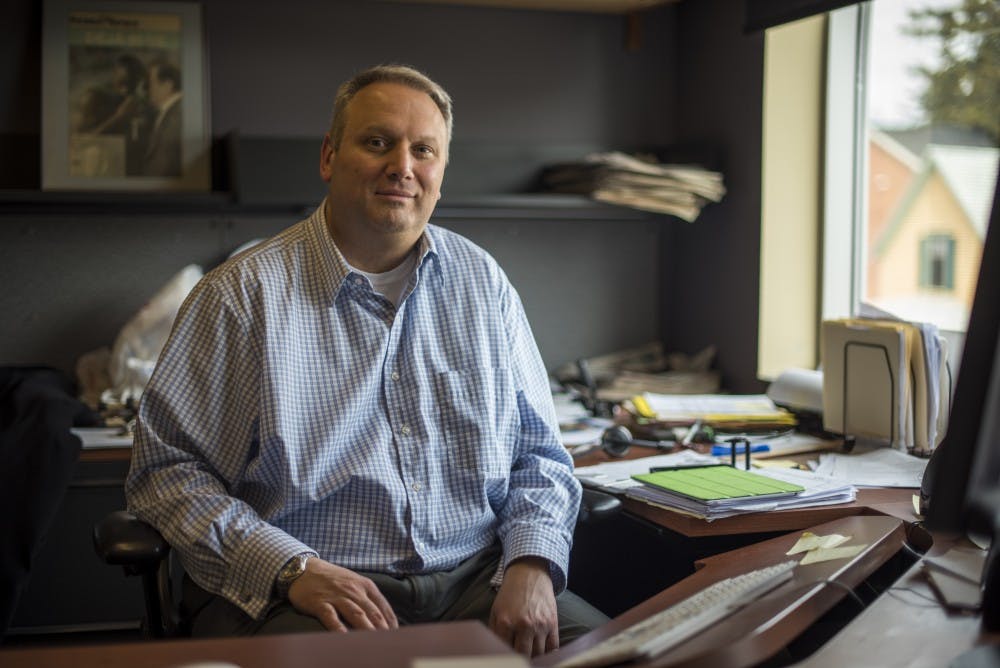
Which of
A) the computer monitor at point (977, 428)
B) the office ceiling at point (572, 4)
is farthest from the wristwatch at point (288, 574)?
the office ceiling at point (572, 4)

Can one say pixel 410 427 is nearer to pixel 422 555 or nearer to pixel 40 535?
pixel 422 555

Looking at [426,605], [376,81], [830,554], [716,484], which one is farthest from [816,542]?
[376,81]

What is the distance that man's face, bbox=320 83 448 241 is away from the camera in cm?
184

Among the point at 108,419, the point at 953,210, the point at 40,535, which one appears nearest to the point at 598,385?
the point at 953,210

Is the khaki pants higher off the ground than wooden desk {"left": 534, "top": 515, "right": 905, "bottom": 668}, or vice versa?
wooden desk {"left": 534, "top": 515, "right": 905, "bottom": 668}

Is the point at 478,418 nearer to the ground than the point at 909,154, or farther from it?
nearer to the ground

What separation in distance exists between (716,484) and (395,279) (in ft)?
2.25

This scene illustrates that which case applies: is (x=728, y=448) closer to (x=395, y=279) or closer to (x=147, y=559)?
(x=395, y=279)

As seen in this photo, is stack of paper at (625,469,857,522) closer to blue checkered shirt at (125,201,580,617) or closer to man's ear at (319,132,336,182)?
blue checkered shirt at (125,201,580,617)

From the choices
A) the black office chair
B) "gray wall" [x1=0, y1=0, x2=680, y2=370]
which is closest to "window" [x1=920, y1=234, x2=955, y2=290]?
"gray wall" [x1=0, y1=0, x2=680, y2=370]

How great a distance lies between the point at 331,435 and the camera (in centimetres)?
173

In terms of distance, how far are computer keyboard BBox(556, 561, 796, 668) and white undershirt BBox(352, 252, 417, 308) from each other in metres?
0.84

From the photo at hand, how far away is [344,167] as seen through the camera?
1.87m

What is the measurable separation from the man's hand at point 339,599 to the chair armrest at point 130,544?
0.23 m
